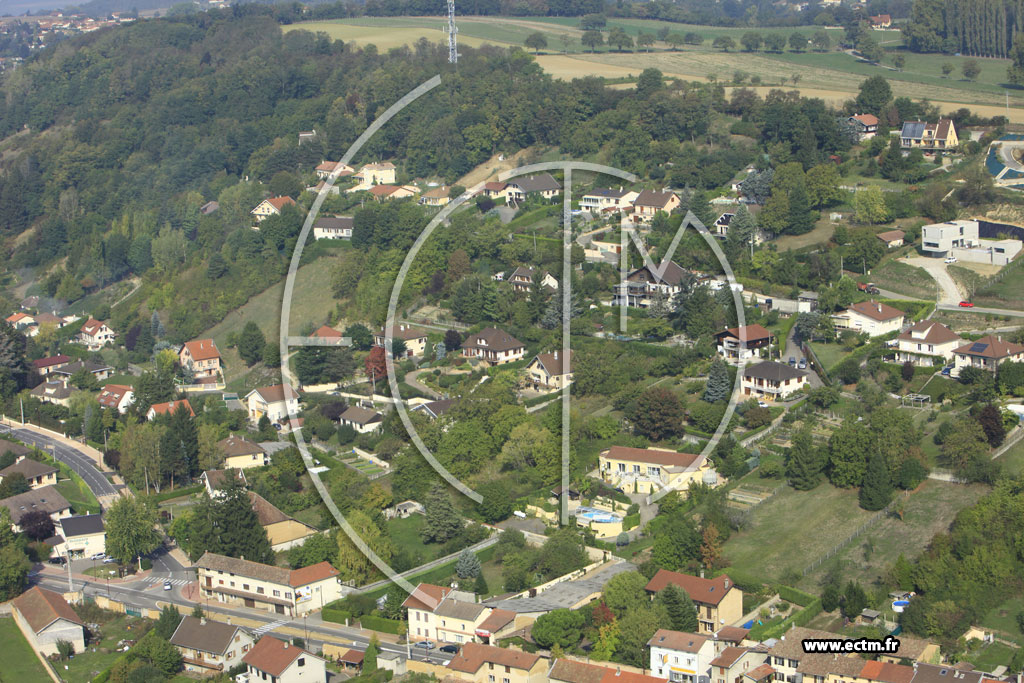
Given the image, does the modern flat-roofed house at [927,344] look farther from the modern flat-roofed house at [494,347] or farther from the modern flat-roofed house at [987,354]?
the modern flat-roofed house at [494,347]

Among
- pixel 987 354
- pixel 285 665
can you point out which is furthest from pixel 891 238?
pixel 285 665

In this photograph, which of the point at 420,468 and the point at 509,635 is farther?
the point at 420,468

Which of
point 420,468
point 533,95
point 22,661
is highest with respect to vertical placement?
point 533,95

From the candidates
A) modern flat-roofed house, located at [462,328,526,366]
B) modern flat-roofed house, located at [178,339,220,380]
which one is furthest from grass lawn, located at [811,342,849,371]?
modern flat-roofed house, located at [178,339,220,380]

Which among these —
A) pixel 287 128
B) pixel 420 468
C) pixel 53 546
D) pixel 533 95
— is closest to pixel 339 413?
pixel 420 468

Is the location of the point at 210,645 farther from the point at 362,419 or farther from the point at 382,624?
the point at 362,419

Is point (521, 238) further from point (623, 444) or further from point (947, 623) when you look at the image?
point (947, 623)

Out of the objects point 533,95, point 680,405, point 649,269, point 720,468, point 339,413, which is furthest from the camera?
point 533,95
